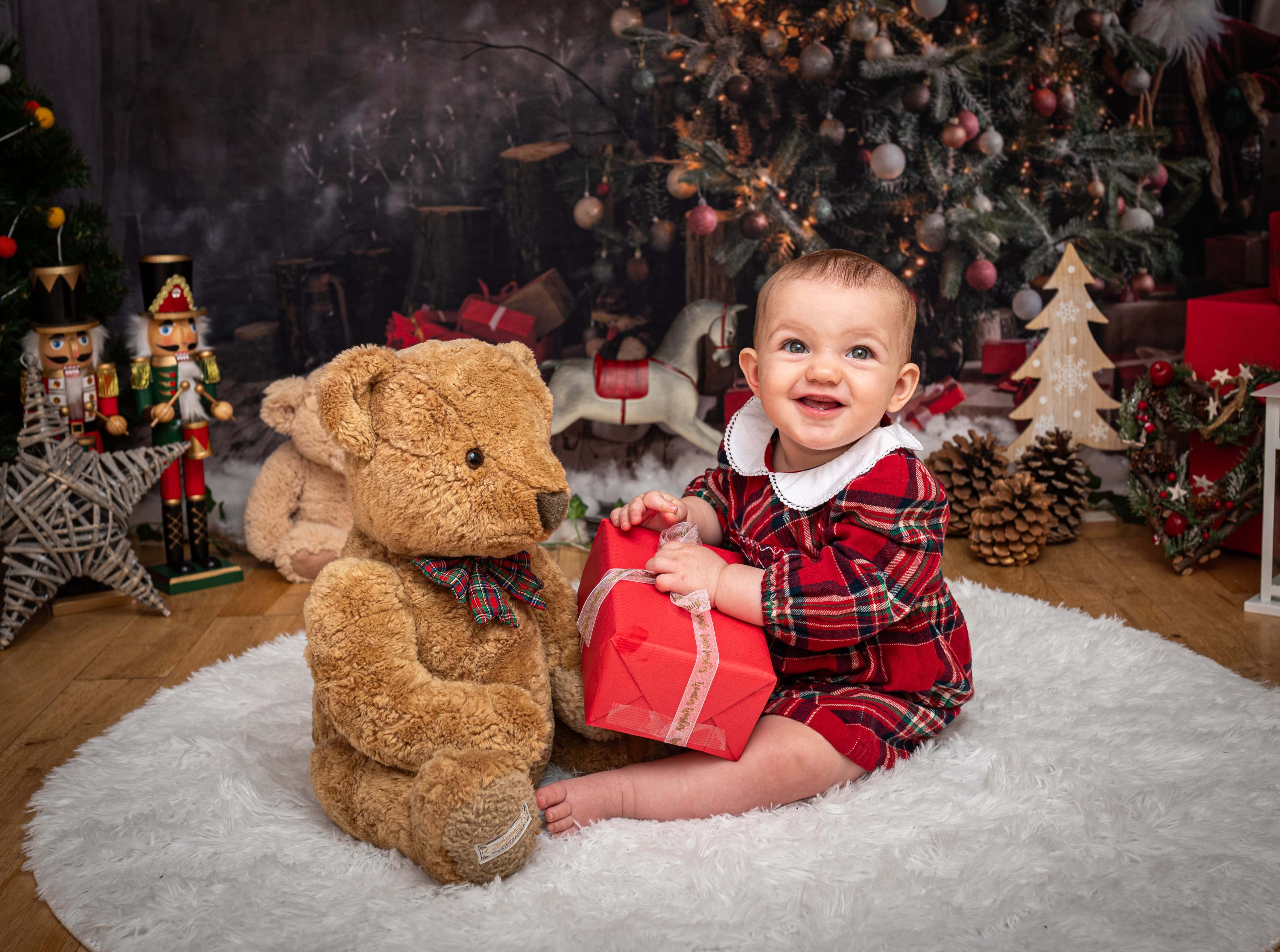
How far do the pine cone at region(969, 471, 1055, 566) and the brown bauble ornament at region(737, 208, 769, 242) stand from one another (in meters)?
0.75


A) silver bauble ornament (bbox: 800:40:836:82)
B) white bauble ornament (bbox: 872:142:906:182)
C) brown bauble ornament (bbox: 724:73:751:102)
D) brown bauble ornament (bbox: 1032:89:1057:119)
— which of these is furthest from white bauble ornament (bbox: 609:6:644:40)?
brown bauble ornament (bbox: 1032:89:1057:119)

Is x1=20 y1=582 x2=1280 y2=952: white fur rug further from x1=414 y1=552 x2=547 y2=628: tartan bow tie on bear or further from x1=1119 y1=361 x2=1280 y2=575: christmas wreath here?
x1=1119 y1=361 x2=1280 y2=575: christmas wreath

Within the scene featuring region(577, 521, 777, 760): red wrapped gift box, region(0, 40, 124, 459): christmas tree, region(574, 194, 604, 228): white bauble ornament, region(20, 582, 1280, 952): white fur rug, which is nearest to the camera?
region(20, 582, 1280, 952): white fur rug

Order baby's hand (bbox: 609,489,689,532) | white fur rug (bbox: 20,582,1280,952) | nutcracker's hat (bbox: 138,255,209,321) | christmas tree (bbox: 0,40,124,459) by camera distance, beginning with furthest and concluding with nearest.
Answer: nutcracker's hat (bbox: 138,255,209,321)
christmas tree (bbox: 0,40,124,459)
baby's hand (bbox: 609,489,689,532)
white fur rug (bbox: 20,582,1280,952)

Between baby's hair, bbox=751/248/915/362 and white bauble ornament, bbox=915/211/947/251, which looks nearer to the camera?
baby's hair, bbox=751/248/915/362

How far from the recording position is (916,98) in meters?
2.40

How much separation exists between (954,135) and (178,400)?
1720 mm

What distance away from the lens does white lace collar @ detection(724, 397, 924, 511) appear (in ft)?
4.24

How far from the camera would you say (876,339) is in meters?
1.25

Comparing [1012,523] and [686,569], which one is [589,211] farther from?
[686,569]

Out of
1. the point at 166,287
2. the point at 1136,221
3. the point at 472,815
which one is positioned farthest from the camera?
the point at 1136,221

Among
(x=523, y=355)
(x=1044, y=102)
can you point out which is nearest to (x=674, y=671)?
(x=523, y=355)

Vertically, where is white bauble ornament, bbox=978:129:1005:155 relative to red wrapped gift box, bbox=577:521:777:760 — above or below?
above

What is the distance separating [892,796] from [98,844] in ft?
2.83
